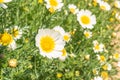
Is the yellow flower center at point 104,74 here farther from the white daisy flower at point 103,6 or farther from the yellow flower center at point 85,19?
the white daisy flower at point 103,6

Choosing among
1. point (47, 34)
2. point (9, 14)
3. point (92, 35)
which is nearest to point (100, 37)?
point (92, 35)

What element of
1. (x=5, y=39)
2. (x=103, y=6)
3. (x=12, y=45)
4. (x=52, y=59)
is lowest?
(x=5, y=39)

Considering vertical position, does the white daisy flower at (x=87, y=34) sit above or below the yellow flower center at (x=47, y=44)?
above

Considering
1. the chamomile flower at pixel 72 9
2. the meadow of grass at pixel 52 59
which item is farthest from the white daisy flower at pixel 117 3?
the chamomile flower at pixel 72 9

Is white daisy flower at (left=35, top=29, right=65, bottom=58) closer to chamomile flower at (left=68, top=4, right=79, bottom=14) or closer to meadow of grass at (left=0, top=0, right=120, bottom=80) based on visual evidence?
meadow of grass at (left=0, top=0, right=120, bottom=80)

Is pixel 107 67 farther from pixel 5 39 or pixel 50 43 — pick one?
pixel 5 39

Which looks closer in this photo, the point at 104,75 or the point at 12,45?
the point at 12,45

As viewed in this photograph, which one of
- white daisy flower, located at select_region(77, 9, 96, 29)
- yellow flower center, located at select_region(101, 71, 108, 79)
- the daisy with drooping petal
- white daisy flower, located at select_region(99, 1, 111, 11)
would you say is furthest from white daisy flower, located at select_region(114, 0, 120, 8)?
the daisy with drooping petal

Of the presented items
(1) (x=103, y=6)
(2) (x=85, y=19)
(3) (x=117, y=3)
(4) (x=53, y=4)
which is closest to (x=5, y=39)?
(4) (x=53, y=4)
